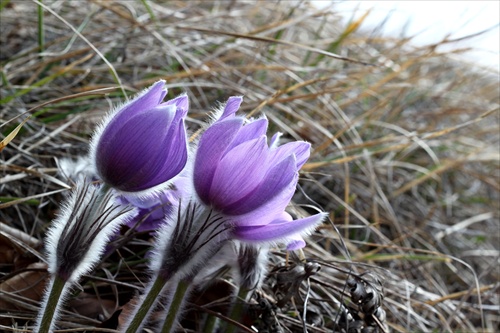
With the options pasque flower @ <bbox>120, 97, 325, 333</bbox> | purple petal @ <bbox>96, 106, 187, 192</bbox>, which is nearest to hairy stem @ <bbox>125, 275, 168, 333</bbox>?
pasque flower @ <bbox>120, 97, 325, 333</bbox>

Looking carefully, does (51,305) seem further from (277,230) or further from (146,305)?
(277,230)

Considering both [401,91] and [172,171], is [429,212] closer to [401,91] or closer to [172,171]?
[401,91]

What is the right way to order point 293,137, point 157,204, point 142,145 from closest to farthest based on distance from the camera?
1. point 142,145
2. point 157,204
3. point 293,137

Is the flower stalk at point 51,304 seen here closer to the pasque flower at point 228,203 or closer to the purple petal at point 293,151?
the pasque flower at point 228,203

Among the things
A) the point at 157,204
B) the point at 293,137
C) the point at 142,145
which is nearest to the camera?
the point at 142,145

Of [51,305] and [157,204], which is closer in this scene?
[51,305]

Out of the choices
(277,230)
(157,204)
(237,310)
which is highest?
(277,230)

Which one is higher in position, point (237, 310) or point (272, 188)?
point (272, 188)

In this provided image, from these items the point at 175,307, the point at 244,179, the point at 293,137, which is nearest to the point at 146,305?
the point at 175,307
